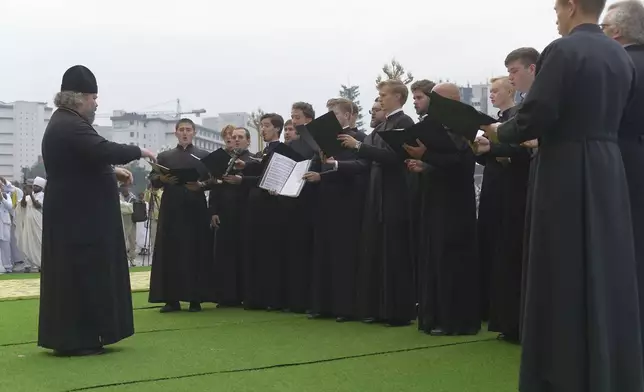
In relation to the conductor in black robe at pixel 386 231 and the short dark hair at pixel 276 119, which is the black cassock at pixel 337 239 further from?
the short dark hair at pixel 276 119

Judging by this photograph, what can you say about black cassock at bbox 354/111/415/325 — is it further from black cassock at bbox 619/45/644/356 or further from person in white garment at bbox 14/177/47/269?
A: person in white garment at bbox 14/177/47/269

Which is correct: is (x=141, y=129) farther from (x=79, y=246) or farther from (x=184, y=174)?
(x=79, y=246)

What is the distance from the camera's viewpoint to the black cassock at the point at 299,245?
29.8 ft

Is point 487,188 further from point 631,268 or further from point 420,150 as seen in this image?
point 631,268

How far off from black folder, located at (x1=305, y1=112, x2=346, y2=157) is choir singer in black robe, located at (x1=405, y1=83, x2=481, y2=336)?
0.94 metres

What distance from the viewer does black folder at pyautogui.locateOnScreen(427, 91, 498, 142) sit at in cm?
472

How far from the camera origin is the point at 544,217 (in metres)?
4.00

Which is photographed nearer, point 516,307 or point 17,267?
point 516,307

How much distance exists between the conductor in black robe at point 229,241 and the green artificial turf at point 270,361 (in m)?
1.66

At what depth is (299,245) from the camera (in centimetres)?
916

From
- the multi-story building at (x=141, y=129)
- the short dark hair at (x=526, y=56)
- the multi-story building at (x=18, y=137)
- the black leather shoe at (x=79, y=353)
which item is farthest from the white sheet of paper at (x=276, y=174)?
the multi-story building at (x=18, y=137)

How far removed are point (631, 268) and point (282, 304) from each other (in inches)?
229

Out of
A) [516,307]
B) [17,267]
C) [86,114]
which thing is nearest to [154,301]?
[86,114]

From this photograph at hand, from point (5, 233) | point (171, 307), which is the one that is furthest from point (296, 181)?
point (5, 233)
